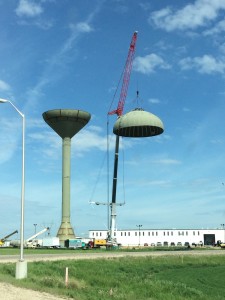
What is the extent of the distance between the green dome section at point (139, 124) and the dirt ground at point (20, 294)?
99246mm

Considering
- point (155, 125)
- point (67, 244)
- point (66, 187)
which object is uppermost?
point (155, 125)

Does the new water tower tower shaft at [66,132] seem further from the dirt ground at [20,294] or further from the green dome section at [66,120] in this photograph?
the dirt ground at [20,294]

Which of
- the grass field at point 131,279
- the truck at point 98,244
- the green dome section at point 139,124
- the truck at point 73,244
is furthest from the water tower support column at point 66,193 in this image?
the grass field at point 131,279

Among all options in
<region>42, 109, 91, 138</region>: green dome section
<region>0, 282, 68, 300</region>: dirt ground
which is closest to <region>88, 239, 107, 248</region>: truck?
<region>42, 109, 91, 138</region>: green dome section

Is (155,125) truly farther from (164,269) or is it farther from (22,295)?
(22,295)

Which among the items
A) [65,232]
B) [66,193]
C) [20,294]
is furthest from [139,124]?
[20,294]

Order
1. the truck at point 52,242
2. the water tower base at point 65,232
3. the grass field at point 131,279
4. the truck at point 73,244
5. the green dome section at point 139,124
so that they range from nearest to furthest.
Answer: the grass field at point 131,279
the truck at point 73,244
the green dome section at point 139,124
the truck at point 52,242
the water tower base at point 65,232

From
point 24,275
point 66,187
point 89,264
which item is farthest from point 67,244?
point 24,275

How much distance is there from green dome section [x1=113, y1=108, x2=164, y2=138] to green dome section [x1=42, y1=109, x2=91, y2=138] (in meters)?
9.91

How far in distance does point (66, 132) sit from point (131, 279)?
9621 cm

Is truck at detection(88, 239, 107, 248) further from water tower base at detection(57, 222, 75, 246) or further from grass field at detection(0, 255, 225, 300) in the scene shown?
grass field at detection(0, 255, 225, 300)

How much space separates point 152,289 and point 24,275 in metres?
9.18

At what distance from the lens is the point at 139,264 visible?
58031 mm

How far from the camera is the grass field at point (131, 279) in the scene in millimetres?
29516
